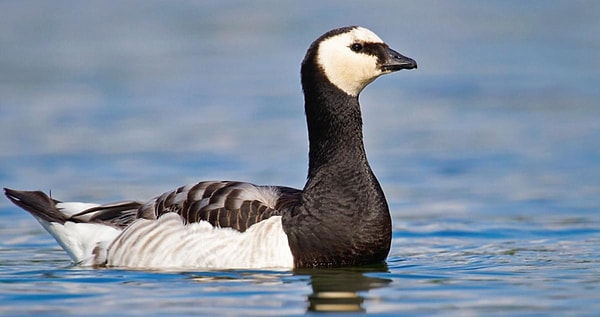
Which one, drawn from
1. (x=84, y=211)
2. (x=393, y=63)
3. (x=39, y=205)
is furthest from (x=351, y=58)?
(x=39, y=205)

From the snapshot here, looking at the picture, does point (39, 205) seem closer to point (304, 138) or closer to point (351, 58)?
point (351, 58)

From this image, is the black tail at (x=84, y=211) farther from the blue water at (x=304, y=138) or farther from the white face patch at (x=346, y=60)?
the white face patch at (x=346, y=60)

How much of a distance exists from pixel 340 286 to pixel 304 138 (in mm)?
10289

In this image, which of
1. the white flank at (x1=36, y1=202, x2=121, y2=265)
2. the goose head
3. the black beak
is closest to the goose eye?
the goose head

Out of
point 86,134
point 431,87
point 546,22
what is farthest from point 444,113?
point 546,22

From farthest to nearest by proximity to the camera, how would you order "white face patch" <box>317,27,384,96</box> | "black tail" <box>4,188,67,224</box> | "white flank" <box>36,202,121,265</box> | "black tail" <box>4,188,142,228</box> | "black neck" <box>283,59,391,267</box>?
"black tail" <box>4,188,67,224</box> < "black tail" <box>4,188,142,228</box> < "white flank" <box>36,202,121,265</box> < "white face patch" <box>317,27,384,96</box> < "black neck" <box>283,59,391,267</box>

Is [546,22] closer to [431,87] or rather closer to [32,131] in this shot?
[431,87]

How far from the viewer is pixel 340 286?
37.6 feet

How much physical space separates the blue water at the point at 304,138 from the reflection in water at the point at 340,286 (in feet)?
0.10

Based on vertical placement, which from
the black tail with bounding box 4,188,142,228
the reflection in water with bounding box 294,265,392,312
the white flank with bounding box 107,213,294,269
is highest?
the black tail with bounding box 4,188,142,228

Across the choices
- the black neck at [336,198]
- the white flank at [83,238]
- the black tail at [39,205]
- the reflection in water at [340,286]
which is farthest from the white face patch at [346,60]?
the black tail at [39,205]

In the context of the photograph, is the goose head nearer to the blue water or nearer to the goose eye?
the goose eye

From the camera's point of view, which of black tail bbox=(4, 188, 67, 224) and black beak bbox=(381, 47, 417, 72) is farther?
black tail bbox=(4, 188, 67, 224)

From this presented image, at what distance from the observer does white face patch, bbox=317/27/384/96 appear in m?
12.2
